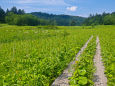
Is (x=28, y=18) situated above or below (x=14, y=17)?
above

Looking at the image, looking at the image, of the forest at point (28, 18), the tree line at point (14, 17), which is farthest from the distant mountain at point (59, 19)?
the tree line at point (14, 17)

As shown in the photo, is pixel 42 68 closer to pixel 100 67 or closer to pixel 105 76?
pixel 105 76

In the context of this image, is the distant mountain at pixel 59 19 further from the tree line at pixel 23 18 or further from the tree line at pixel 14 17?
the tree line at pixel 14 17

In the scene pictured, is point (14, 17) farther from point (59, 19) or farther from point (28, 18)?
point (59, 19)

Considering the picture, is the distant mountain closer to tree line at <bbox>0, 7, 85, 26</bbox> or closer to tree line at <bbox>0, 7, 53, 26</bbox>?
tree line at <bbox>0, 7, 85, 26</bbox>

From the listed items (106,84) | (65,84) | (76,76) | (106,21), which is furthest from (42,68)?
(106,21)

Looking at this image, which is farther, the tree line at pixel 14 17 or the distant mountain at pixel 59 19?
the distant mountain at pixel 59 19

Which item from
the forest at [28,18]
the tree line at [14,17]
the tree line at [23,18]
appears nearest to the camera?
the tree line at [14,17]

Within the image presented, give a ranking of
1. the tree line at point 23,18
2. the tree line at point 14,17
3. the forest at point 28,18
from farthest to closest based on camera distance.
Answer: the forest at point 28,18 < the tree line at point 23,18 < the tree line at point 14,17

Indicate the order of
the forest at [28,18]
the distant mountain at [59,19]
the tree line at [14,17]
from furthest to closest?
the distant mountain at [59,19] < the forest at [28,18] < the tree line at [14,17]

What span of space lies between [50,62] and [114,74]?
7.96ft

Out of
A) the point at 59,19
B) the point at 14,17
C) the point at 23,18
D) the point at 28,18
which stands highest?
the point at 59,19

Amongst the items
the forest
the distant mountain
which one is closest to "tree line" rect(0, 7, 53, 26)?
the forest

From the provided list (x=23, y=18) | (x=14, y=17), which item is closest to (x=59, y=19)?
(x=23, y=18)
